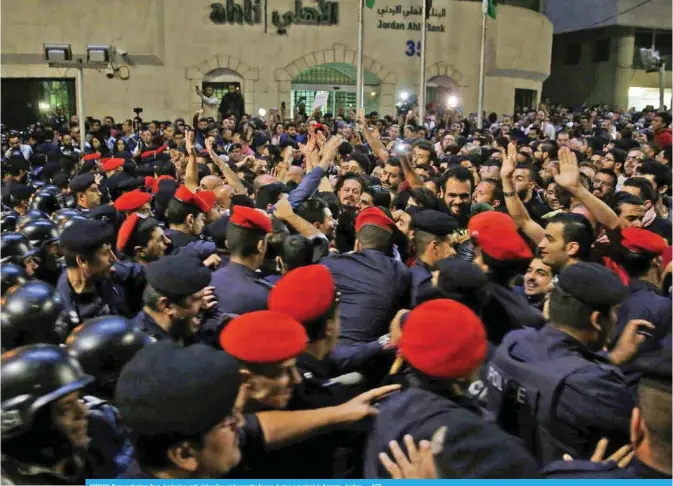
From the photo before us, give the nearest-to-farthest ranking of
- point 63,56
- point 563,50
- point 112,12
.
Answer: point 63,56, point 112,12, point 563,50

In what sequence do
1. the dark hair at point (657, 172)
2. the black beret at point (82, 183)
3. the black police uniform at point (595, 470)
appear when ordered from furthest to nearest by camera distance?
1. the dark hair at point (657, 172)
2. the black beret at point (82, 183)
3. the black police uniform at point (595, 470)

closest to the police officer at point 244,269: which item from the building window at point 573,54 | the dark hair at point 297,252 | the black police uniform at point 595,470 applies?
the dark hair at point 297,252

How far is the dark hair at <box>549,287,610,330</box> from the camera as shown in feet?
8.59

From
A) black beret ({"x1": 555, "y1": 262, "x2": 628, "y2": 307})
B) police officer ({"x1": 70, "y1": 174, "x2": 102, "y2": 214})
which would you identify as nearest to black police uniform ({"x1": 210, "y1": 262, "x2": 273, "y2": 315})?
black beret ({"x1": 555, "y1": 262, "x2": 628, "y2": 307})

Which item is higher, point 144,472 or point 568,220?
point 568,220

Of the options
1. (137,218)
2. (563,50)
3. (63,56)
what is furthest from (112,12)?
(563,50)

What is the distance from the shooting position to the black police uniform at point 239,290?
3309 mm

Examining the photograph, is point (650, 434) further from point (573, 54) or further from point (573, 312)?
point (573, 54)

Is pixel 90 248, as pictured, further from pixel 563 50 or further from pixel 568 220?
pixel 563 50

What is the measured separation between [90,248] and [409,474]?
2.28 metres

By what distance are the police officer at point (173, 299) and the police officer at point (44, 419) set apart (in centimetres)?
88

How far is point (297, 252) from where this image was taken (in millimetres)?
3824

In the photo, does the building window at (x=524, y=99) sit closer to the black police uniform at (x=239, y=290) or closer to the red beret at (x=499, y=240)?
the red beret at (x=499, y=240)

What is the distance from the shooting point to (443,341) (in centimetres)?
209
